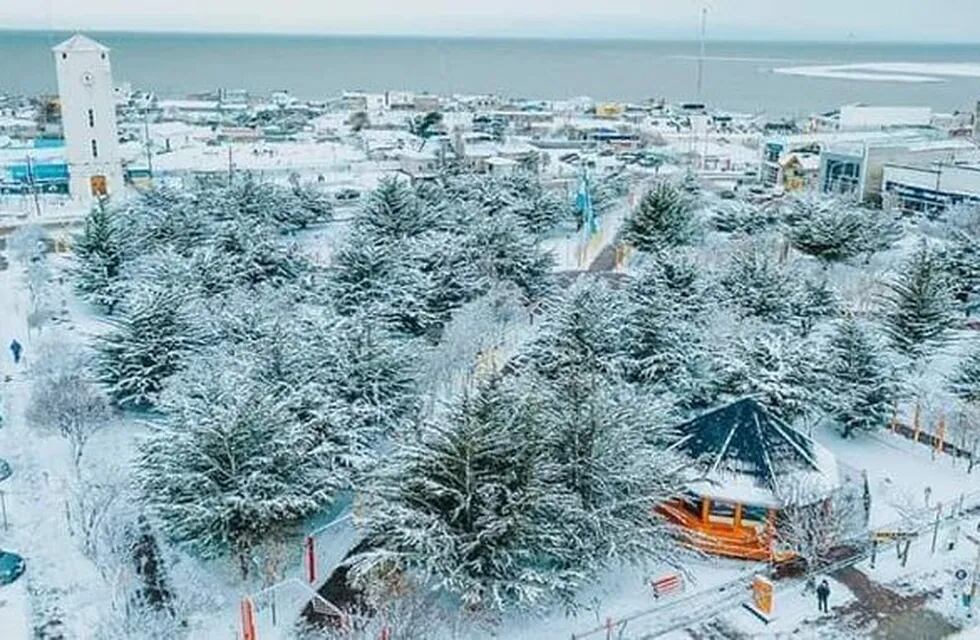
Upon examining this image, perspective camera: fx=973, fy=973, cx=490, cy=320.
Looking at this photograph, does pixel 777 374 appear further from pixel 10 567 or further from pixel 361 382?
pixel 10 567

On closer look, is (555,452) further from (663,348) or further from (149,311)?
(149,311)

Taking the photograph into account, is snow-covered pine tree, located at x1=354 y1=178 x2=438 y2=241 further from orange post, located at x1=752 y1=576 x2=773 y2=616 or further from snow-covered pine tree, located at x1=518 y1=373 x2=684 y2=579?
orange post, located at x1=752 y1=576 x2=773 y2=616

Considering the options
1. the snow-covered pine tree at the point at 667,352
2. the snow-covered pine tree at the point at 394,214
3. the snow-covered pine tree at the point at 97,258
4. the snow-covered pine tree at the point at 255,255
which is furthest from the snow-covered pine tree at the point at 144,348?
the snow-covered pine tree at the point at 394,214

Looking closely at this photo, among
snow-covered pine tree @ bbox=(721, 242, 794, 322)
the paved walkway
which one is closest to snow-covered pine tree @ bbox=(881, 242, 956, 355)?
snow-covered pine tree @ bbox=(721, 242, 794, 322)

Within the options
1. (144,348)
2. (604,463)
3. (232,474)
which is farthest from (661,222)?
(232,474)

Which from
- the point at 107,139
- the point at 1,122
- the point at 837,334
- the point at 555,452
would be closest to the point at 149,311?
the point at 555,452

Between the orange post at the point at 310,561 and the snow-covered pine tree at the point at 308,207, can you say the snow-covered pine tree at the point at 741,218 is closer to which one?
the snow-covered pine tree at the point at 308,207

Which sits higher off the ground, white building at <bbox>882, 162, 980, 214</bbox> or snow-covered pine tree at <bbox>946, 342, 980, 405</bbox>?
white building at <bbox>882, 162, 980, 214</bbox>
